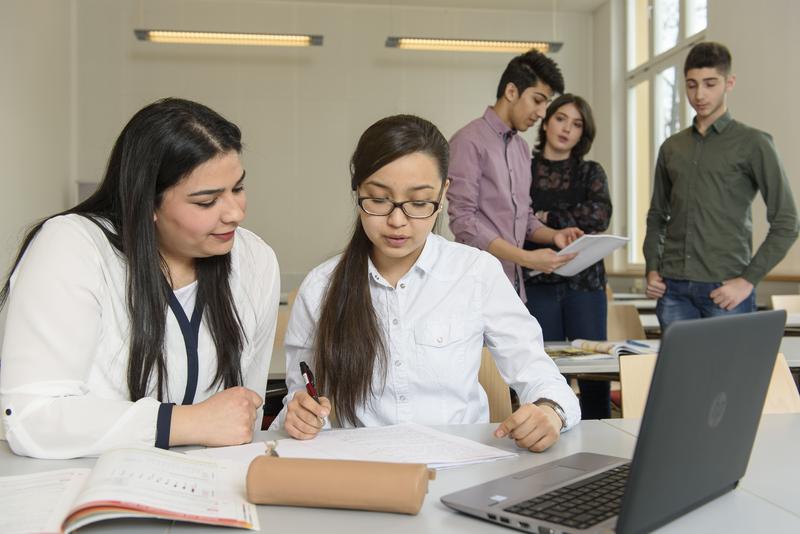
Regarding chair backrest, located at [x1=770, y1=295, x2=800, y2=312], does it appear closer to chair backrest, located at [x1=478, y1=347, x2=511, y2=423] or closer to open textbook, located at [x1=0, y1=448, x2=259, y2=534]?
chair backrest, located at [x1=478, y1=347, x2=511, y2=423]

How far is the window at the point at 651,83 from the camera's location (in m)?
5.89

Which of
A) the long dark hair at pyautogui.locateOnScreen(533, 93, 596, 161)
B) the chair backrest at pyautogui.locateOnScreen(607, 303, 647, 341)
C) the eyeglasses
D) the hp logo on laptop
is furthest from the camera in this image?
the chair backrest at pyautogui.locateOnScreen(607, 303, 647, 341)

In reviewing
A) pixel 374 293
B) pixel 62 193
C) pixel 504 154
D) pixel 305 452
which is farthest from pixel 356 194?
pixel 62 193

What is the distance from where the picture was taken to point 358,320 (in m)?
1.63

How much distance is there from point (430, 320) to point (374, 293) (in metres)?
0.14

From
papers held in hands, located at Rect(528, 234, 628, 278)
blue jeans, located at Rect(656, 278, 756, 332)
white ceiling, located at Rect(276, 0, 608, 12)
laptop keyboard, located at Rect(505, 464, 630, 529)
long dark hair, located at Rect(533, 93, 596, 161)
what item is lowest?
laptop keyboard, located at Rect(505, 464, 630, 529)

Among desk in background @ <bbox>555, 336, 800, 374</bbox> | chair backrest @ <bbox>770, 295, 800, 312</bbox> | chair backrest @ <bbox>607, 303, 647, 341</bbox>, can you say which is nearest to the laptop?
desk in background @ <bbox>555, 336, 800, 374</bbox>

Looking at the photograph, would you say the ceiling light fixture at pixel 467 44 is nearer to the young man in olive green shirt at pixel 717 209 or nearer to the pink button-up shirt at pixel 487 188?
the young man in olive green shirt at pixel 717 209

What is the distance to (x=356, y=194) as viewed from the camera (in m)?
1.67

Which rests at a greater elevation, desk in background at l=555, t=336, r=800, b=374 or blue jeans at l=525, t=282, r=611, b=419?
blue jeans at l=525, t=282, r=611, b=419

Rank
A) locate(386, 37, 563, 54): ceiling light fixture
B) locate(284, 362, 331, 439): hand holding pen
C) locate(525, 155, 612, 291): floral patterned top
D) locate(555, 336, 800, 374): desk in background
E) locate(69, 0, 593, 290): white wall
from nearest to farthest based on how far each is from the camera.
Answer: locate(284, 362, 331, 439): hand holding pen, locate(555, 336, 800, 374): desk in background, locate(525, 155, 612, 291): floral patterned top, locate(386, 37, 563, 54): ceiling light fixture, locate(69, 0, 593, 290): white wall

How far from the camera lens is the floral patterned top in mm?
3264

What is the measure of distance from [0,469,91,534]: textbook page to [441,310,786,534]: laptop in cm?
46

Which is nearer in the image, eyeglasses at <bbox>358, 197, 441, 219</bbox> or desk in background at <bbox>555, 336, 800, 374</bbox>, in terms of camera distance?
eyeglasses at <bbox>358, 197, 441, 219</bbox>
